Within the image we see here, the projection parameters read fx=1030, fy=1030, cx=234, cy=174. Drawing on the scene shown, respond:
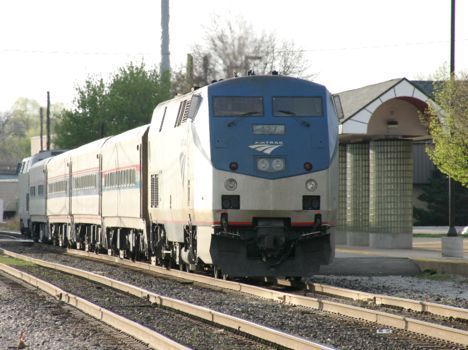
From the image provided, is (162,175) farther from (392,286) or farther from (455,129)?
(455,129)

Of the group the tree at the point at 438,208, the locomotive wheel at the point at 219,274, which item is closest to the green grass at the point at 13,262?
the locomotive wheel at the point at 219,274

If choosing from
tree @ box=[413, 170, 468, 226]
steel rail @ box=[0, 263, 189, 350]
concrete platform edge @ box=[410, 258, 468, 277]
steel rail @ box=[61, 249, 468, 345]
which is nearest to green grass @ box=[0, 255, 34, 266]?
steel rail @ box=[61, 249, 468, 345]

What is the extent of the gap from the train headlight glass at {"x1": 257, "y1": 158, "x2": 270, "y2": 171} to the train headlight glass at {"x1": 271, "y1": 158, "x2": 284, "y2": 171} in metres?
0.09

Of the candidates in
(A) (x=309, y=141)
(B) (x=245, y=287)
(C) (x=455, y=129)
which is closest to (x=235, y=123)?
(A) (x=309, y=141)

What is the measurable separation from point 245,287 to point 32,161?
32012 mm

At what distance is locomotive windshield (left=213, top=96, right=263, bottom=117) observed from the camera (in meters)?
17.6

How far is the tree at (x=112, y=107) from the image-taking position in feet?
259

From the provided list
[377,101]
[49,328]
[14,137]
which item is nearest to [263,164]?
[49,328]

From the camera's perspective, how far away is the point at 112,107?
261 ft

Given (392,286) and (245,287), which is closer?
(245,287)

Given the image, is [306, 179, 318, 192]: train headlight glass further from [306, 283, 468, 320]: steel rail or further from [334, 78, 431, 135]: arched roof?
[334, 78, 431, 135]: arched roof

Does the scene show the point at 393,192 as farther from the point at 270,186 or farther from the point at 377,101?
the point at 270,186

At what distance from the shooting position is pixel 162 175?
68.8ft

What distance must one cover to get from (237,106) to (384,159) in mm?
13115
